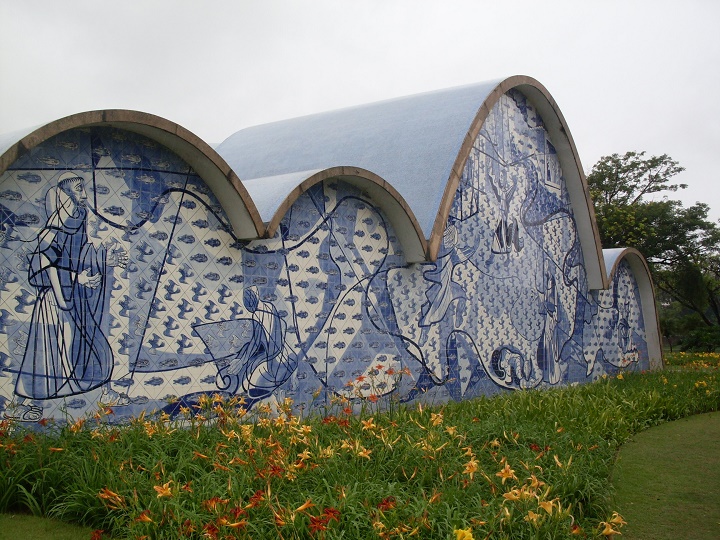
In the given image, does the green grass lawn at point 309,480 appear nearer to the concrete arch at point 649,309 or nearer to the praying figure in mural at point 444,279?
the praying figure in mural at point 444,279

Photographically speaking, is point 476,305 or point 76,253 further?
point 476,305

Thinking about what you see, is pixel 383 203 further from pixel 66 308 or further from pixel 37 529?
pixel 37 529

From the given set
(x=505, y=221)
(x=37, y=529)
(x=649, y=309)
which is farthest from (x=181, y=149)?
(x=649, y=309)

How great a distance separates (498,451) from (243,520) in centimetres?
259

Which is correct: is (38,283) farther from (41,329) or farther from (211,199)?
(211,199)

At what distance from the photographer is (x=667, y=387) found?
415 inches

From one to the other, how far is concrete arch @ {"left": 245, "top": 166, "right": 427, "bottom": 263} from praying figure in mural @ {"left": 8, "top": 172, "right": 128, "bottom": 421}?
160 centimetres

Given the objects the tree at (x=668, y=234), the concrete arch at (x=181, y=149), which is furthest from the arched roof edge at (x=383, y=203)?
the tree at (x=668, y=234)

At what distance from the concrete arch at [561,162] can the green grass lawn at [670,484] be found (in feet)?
11.2

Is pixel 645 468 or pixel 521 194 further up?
pixel 521 194

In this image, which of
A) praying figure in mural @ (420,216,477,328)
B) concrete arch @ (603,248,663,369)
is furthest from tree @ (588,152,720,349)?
praying figure in mural @ (420,216,477,328)

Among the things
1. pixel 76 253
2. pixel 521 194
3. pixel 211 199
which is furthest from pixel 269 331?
pixel 521 194

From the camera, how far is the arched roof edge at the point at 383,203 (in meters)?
6.77

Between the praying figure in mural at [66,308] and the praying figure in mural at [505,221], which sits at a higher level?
the praying figure in mural at [505,221]
